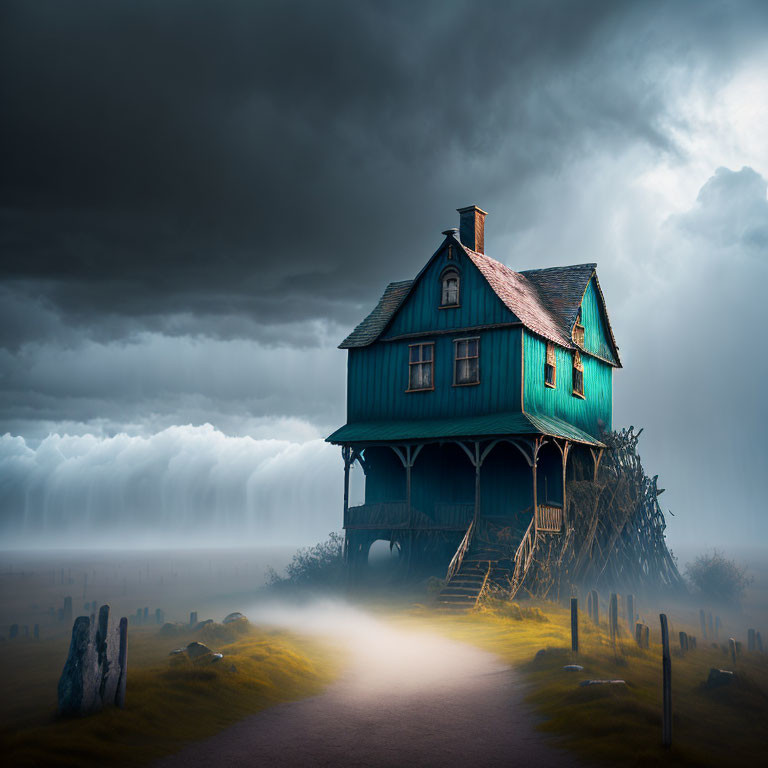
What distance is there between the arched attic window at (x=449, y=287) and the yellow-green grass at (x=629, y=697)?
1480 centimetres

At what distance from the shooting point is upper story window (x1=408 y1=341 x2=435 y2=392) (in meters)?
33.8

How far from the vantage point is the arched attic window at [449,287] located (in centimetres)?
3359

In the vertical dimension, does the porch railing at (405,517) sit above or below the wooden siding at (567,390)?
below

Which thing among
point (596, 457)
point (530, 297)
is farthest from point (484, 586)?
point (530, 297)

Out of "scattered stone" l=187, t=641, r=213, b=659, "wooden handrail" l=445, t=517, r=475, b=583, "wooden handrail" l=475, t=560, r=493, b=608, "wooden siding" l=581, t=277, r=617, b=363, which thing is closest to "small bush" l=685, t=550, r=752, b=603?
"wooden siding" l=581, t=277, r=617, b=363

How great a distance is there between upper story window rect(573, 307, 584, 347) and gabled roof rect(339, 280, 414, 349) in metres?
→ 7.98

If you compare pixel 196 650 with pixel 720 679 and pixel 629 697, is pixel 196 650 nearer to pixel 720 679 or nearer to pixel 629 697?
pixel 629 697

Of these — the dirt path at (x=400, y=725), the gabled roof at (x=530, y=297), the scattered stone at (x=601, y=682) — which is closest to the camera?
the dirt path at (x=400, y=725)

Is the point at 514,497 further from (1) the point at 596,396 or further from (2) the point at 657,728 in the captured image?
(2) the point at 657,728

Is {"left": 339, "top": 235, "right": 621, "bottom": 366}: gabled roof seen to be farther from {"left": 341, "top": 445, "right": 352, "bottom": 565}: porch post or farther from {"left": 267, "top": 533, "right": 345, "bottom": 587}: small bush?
{"left": 267, "top": 533, "right": 345, "bottom": 587}: small bush

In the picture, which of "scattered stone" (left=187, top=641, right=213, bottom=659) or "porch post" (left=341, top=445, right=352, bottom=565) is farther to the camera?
"porch post" (left=341, top=445, right=352, bottom=565)

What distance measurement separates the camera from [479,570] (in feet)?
93.1

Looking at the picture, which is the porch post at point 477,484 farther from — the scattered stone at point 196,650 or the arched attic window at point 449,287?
the scattered stone at point 196,650

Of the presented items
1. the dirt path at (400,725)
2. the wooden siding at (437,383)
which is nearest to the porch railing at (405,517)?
the wooden siding at (437,383)
